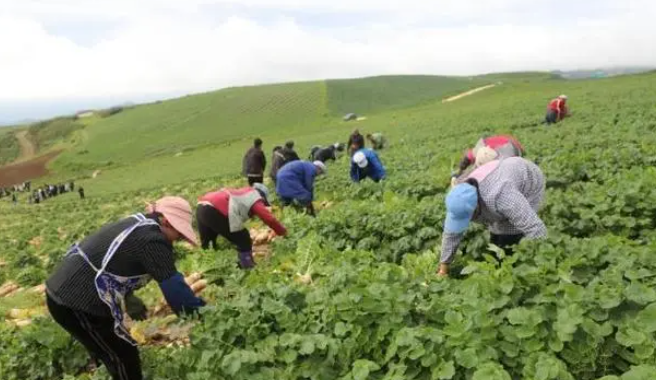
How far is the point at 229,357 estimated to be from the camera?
3.64 metres

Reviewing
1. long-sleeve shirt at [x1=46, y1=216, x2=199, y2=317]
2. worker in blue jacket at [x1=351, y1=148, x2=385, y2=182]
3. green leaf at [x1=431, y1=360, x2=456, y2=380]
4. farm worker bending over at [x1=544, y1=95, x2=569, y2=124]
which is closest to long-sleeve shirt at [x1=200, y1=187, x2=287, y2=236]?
long-sleeve shirt at [x1=46, y1=216, x2=199, y2=317]

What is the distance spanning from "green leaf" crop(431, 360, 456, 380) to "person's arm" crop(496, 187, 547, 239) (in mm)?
1859

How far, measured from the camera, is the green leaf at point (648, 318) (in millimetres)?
3004

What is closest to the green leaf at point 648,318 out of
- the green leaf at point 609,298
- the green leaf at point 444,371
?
the green leaf at point 609,298

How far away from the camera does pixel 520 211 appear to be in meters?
4.64

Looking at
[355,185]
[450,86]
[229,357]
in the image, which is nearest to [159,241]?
[229,357]

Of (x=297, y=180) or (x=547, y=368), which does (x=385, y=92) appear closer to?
(x=297, y=180)

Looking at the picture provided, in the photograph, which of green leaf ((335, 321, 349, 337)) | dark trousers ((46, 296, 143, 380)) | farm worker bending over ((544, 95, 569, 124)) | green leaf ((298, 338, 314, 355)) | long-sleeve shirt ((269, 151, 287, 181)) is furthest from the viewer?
farm worker bending over ((544, 95, 569, 124))

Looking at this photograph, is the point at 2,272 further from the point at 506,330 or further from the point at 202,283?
the point at 506,330

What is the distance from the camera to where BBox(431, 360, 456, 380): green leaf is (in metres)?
3.09

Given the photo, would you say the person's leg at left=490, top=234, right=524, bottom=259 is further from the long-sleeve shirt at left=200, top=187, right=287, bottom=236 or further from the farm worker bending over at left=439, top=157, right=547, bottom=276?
the long-sleeve shirt at left=200, top=187, right=287, bottom=236

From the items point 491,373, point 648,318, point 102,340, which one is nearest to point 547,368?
point 491,373

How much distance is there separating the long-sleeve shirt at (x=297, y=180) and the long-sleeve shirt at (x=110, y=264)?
623 centimetres

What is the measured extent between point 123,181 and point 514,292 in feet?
134
